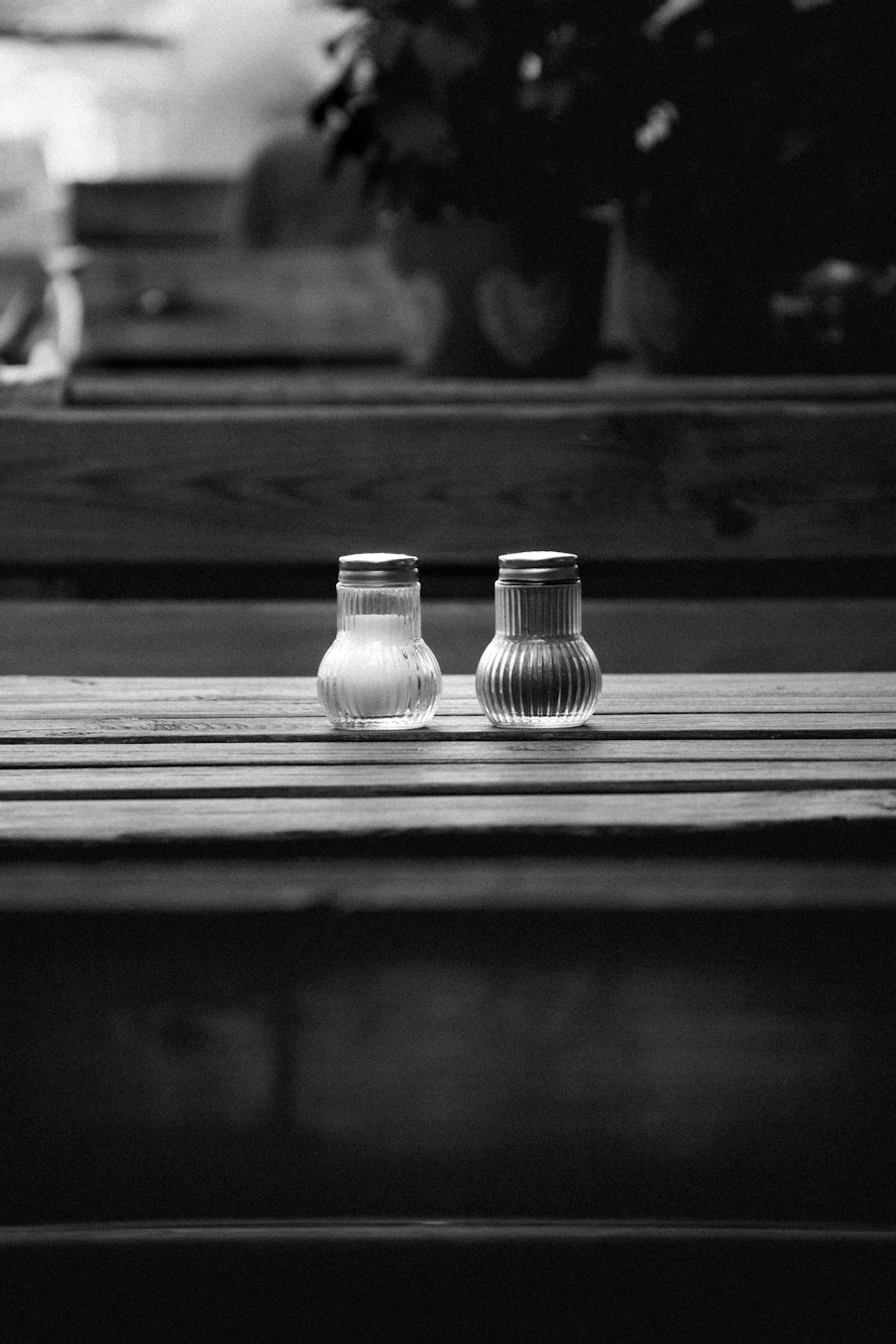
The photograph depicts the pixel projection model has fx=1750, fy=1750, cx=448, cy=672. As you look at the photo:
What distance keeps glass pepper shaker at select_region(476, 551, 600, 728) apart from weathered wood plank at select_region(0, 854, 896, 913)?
110 mm

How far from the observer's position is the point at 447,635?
1.94 meters

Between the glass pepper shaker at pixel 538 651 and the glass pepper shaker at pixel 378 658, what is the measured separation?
4 cm

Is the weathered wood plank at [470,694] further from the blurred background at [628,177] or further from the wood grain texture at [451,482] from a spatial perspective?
the blurred background at [628,177]

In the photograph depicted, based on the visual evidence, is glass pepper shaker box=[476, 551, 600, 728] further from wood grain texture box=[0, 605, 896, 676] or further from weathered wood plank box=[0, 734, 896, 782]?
wood grain texture box=[0, 605, 896, 676]

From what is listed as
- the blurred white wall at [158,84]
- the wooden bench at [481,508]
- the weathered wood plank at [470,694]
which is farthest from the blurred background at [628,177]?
the blurred white wall at [158,84]

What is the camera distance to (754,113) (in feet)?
6.27

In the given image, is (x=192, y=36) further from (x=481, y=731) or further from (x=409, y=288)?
(x=481, y=731)

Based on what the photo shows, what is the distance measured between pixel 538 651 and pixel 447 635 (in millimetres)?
863

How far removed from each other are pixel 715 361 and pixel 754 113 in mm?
284

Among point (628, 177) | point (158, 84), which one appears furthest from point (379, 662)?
point (158, 84)

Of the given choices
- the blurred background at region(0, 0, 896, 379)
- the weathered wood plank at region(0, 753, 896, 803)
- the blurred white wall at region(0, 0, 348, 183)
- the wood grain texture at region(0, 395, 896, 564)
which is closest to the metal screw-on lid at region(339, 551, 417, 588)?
the weathered wood plank at region(0, 753, 896, 803)

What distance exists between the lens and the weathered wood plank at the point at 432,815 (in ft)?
2.74

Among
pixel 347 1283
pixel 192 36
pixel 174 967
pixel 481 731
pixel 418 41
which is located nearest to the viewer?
pixel 481 731

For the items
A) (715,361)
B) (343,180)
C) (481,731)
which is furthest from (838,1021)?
(343,180)
